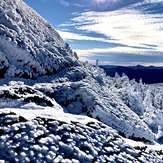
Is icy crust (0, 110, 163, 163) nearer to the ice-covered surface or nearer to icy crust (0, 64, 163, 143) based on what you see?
the ice-covered surface

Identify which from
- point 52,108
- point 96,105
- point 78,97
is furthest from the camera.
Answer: point 78,97

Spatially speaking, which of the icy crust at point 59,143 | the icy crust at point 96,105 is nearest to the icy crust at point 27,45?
the icy crust at point 96,105

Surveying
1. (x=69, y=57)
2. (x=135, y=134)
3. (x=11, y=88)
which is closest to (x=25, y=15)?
(x=69, y=57)

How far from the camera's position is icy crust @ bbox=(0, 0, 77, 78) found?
21.5 m

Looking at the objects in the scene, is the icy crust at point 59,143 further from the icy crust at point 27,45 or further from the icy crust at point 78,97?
the icy crust at point 27,45

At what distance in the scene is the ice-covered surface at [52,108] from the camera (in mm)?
12680

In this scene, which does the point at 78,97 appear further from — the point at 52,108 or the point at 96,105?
the point at 52,108

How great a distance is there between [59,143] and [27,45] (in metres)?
11.8

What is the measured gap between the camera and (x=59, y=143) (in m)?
12.9

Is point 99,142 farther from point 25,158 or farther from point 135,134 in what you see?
point 135,134

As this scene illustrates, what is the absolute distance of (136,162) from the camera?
14.2 m

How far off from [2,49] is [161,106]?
253 ft

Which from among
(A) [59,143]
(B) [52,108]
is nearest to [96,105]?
(B) [52,108]

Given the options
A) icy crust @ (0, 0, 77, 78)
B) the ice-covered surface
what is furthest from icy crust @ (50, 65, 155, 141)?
icy crust @ (0, 0, 77, 78)
